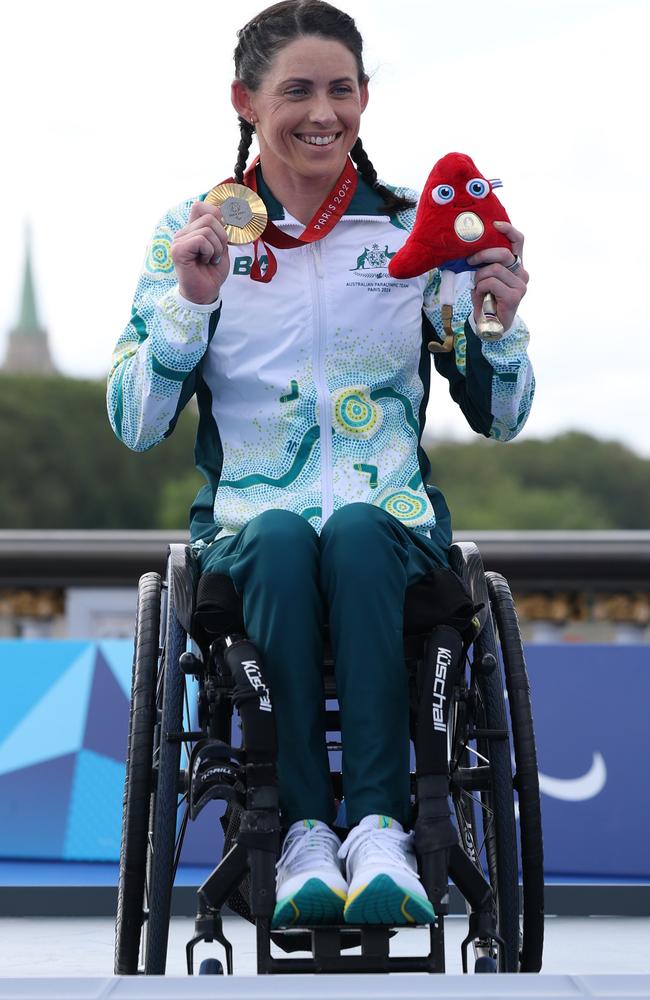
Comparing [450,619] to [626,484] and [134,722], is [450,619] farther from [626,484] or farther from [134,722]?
[626,484]

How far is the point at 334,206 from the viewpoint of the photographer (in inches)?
82.1

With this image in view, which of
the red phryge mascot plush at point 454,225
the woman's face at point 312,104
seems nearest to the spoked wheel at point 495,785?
the red phryge mascot plush at point 454,225

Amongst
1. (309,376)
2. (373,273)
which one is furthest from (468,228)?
(309,376)

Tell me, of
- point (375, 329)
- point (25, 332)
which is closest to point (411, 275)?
point (375, 329)

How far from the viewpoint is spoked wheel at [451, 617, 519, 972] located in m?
1.84

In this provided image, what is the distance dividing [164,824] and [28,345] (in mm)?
35401

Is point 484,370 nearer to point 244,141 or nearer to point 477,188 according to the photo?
point 477,188

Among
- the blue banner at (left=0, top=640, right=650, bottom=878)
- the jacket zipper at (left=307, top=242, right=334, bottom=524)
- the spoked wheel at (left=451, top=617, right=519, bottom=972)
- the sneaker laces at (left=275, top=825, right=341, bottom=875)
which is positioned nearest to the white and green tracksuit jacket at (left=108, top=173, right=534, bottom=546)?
the jacket zipper at (left=307, top=242, right=334, bottom=524)

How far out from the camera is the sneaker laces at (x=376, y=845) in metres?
1.59

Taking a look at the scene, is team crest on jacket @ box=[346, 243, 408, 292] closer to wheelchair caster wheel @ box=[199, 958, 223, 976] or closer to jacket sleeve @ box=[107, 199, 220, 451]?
jacket sleeve @ box=[107, 199, 220, 451]

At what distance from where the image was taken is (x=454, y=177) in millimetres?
1964

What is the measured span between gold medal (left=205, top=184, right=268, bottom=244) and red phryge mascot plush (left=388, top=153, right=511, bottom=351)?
0.64 feet

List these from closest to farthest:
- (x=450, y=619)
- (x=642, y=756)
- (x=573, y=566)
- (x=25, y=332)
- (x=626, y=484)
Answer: (x=450, y=619)
(x=642, y=756)
(x=573, y=566)
(x=626, y=484)
(x=25, y=332)

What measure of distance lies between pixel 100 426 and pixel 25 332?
3768 mm
